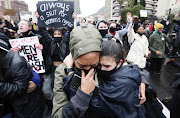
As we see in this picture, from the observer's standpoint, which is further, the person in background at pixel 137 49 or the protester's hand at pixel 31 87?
the person in background at pixel 137 49

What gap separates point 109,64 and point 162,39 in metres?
4.72

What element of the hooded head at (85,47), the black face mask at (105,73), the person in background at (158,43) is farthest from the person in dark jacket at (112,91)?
the person in background at (158,43)

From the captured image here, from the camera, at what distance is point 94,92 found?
3.45 feet

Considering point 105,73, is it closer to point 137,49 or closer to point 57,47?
point 57,47

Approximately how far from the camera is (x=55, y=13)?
282 centimetres

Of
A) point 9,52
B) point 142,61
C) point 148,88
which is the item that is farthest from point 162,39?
point 9,52

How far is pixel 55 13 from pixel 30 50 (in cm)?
110

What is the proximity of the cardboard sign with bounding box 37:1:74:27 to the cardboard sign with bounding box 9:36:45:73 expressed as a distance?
0.50 meters

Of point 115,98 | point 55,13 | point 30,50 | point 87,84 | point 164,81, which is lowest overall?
point 164,81

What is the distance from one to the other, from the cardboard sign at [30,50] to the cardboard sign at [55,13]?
0.50 meters

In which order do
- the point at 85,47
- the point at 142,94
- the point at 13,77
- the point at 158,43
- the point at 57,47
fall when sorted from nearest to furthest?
the point at 85,47
the point at 142,94
the point at 13,77
the point at 57,47
the point at 158,43

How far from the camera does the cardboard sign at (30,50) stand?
292cm

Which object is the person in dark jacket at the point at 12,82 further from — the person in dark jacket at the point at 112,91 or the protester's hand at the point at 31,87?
the person in dark jacket at the point at 112,91

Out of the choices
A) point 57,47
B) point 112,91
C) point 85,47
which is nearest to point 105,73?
point 112,91
